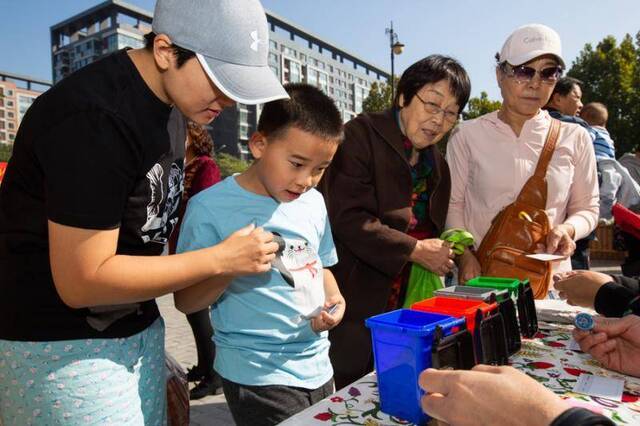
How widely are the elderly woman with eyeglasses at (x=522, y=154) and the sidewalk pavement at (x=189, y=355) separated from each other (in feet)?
7.32

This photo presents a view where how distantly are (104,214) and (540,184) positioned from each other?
2.11m

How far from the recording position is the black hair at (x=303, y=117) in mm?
1734

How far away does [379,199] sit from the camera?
2268 mm

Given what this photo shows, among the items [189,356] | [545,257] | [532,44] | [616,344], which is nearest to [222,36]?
[616,344]

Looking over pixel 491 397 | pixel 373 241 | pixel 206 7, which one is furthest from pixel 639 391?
pixel 206 7

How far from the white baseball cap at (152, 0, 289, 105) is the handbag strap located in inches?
65.4

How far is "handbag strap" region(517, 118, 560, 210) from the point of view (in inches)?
96.6

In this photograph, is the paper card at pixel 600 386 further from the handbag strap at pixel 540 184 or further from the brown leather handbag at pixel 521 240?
the handbag strap at pixel 540 184

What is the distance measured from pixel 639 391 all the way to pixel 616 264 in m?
9.91

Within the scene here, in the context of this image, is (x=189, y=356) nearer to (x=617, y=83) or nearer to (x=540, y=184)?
(x=540, y=184)

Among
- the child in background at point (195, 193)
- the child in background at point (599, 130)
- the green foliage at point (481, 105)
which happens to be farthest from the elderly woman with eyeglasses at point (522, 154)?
the green foliage at point (481, 105)

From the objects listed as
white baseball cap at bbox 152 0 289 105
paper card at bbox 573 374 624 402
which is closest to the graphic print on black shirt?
white baseball cap at bbox 152 0 289 105

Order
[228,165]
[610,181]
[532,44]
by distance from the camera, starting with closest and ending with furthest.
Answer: [532,44] < [610,181] < [228,165]

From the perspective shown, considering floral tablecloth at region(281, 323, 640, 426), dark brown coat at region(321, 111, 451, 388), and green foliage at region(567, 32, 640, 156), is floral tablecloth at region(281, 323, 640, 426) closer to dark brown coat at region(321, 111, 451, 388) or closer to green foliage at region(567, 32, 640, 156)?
dark brown coat at region(321, 111, 451, 388)
